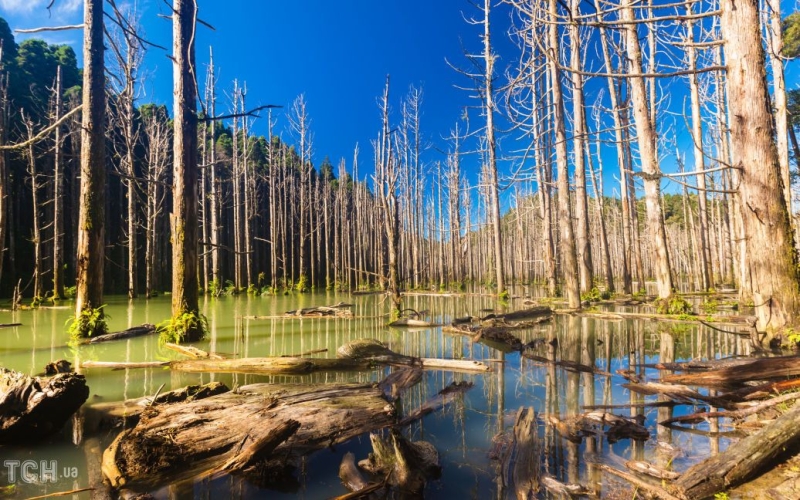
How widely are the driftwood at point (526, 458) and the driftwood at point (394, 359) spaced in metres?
1.71

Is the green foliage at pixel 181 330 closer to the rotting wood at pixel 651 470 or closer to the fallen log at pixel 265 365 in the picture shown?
the fallen log at pixel 265 365

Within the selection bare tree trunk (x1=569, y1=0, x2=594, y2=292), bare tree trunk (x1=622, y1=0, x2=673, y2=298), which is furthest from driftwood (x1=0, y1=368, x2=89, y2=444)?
bare tree trunk (x1=569, y1=0, x2=594, y2=292)

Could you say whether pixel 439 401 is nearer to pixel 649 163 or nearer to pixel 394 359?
pixel 394 359

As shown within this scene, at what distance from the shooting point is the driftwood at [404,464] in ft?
6.41

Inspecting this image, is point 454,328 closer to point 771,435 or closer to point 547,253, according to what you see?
point 771,435

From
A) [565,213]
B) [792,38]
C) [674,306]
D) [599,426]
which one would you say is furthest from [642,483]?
[792,38]

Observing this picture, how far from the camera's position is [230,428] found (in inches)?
94.4

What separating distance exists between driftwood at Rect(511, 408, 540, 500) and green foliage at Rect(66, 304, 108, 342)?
717 cm

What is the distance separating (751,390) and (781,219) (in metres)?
2.58

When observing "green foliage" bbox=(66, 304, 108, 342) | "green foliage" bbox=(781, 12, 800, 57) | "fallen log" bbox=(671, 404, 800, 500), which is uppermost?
"green foliage" bbox=(781, 12, 800, 57)

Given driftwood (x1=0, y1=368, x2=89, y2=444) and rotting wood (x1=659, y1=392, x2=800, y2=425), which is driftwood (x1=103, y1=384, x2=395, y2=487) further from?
rotting wood (x1=659, y1=392, x2=800, y2=425)

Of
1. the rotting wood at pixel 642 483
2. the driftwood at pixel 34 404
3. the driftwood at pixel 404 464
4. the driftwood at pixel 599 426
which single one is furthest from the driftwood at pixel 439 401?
the driftwood at pixel 34 404

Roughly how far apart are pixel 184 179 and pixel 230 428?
5.33m

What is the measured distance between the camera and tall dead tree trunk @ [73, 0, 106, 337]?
664 centimetres
